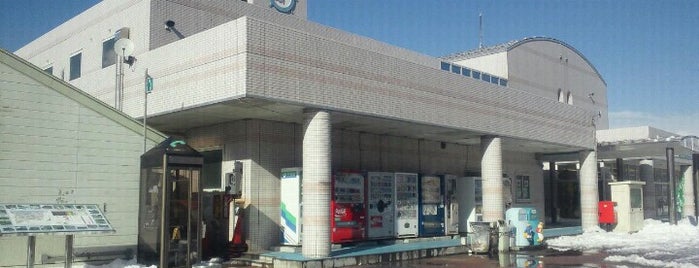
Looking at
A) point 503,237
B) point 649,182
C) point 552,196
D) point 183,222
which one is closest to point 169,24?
point 183,222

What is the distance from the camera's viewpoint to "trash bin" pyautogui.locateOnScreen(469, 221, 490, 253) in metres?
19.0

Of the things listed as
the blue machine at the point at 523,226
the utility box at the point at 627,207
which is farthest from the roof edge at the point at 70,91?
the utility box at the point at 627,207

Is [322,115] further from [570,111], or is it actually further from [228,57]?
[570,111]

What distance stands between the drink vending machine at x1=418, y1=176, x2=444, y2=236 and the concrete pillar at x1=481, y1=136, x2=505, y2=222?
1.65 m

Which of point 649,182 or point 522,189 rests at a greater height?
point 649,182

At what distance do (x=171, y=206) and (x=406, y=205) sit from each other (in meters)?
9.65

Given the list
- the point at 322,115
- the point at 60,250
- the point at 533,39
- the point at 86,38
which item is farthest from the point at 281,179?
the point at 533,39

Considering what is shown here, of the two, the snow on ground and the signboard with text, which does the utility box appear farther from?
the signboard with text

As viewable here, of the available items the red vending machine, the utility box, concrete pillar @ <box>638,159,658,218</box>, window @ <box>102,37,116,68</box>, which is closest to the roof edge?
the red vending machine

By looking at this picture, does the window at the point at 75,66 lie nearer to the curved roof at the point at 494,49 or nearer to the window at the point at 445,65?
the window at the point at 445,65

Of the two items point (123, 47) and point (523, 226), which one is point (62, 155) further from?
point (523, 226)

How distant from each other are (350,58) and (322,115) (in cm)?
215

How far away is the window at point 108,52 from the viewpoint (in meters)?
22.7

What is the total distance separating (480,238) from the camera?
19.0m
